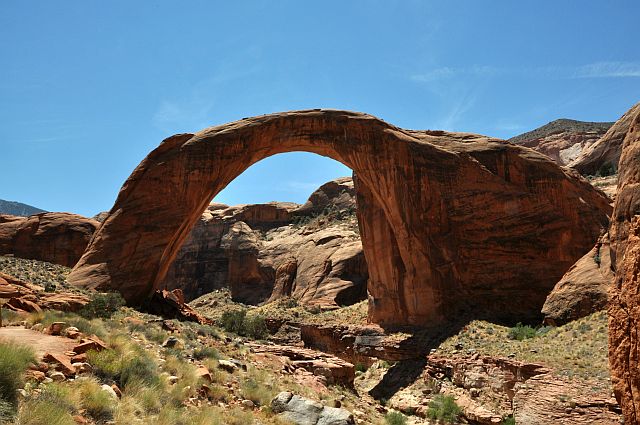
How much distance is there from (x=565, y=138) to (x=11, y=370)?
219 ft

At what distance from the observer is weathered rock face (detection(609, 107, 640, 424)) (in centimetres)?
571

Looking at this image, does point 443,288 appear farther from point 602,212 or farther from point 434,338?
point 602,212

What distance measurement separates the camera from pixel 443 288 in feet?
63.8

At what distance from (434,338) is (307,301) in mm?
14476

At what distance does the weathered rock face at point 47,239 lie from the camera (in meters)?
28.7

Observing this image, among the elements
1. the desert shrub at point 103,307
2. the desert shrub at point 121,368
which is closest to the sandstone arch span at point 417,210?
the desert shrub at point 103,307

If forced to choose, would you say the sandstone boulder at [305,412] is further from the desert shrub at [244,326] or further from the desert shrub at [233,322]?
the desert shrub at [233,322]

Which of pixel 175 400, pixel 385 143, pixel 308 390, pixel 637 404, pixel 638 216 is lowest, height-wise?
pixel 308 390

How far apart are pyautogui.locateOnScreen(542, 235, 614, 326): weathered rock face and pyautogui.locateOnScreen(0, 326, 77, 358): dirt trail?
1314cm

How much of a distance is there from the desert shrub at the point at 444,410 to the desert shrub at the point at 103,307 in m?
9.34

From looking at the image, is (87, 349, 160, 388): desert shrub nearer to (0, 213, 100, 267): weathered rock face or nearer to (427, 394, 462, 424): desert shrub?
(427, 394, 462, 424): desert shrub

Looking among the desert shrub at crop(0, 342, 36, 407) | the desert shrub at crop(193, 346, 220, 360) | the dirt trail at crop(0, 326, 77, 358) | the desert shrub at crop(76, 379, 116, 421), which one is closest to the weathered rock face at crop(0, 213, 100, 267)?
the desert shrub at crop(193, 346, 220, 360)

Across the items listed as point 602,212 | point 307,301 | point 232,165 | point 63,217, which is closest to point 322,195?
point 307,301

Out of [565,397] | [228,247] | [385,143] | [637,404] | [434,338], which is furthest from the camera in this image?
[228,247]
